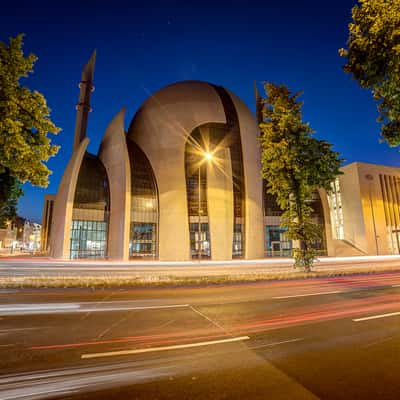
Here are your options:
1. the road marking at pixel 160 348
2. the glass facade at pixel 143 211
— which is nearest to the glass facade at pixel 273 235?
the glass facade at pixel 143 211

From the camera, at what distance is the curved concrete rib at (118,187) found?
3253 centimetres

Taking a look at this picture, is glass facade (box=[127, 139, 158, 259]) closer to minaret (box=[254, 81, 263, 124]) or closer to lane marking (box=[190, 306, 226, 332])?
minaret (box=[254, 81, 263, 124])

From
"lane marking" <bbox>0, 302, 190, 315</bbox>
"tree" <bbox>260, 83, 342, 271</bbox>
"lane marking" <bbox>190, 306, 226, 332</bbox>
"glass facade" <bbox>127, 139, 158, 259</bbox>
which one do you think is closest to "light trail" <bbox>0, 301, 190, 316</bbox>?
"lane marking" <bbox>0, 302, 190, 315</bbox>

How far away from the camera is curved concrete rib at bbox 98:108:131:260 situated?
1281 inches

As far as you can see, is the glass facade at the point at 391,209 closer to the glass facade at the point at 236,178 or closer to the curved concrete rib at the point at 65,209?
the glass facade at the point at 236,178

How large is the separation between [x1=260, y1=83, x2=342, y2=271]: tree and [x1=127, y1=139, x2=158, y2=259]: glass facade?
21.9m

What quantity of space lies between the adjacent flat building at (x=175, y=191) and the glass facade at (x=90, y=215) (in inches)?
5.2

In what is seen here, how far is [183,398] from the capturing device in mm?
3035

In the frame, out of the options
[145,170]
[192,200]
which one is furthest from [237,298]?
[145,170]

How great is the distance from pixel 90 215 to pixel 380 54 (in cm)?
3459

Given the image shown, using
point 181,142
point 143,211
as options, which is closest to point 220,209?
point 143,211

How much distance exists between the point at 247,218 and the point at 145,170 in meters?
17.4

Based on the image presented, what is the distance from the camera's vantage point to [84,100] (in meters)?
46.7

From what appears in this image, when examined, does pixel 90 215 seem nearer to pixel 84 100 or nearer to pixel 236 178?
pixel 236 178
